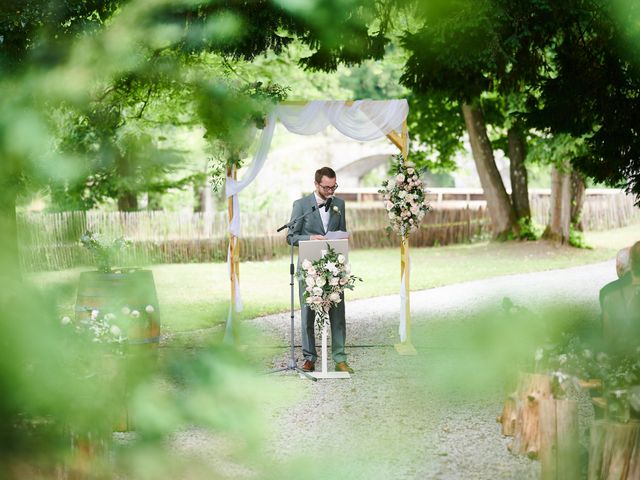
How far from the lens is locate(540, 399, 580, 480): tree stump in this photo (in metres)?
4.51

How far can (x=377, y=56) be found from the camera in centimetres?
924

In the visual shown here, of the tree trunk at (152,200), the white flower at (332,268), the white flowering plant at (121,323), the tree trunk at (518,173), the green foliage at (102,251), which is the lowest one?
the white flower at (332,268)

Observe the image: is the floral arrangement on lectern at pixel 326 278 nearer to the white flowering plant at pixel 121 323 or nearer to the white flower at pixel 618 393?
the white flower at pixel 618 393

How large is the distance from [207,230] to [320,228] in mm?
1069

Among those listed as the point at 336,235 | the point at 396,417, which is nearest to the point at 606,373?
the point at 396,417

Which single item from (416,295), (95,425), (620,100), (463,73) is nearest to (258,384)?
(95,425)

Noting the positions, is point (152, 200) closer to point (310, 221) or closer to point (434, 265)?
point (310, 221)

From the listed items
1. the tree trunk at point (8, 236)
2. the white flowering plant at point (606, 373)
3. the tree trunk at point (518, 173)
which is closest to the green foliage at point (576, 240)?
the tree trunk at point (518, 173)

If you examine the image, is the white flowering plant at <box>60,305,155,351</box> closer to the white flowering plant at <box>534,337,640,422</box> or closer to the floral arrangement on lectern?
the white flowering plant at <box>534,337,640,422</box>

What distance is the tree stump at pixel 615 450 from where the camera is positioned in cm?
420

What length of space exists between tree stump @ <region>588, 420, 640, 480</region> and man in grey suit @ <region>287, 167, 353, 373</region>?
322 centimetres

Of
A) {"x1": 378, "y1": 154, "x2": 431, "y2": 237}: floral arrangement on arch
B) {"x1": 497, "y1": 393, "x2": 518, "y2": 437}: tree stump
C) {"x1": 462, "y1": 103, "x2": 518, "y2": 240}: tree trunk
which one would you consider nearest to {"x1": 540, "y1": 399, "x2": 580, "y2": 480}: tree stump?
{"x1": 497, "y1": 393, "x2": 518, "y2": 437}: tree stump

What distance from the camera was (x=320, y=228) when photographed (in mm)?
7816

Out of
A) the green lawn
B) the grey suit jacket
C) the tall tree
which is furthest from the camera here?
the green lawn
